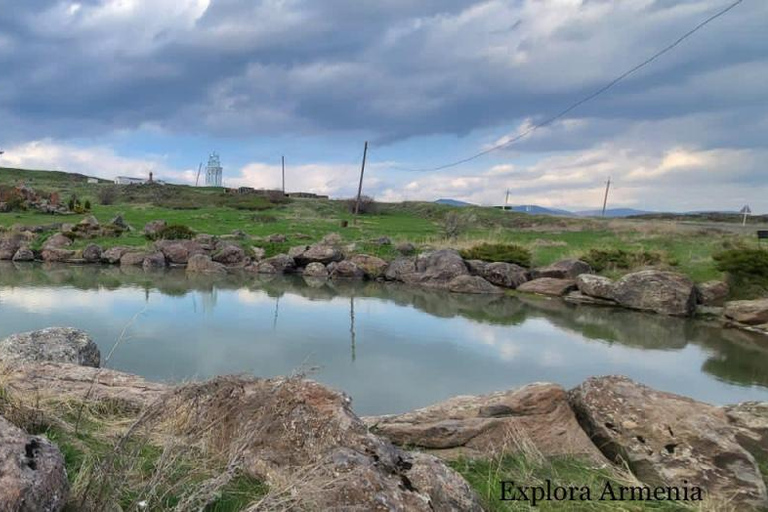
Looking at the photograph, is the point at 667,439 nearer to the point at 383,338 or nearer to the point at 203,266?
the point at 383,338

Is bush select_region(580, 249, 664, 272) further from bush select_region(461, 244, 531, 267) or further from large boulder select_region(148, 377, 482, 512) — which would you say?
large boulder select_region(148, 377, 482, 512)

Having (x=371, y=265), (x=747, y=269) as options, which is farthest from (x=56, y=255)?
(x=747, y=269)

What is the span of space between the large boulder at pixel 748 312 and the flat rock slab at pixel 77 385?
16310 millimetres

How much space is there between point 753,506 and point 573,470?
1248 millimetres

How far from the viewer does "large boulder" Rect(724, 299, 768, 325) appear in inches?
599

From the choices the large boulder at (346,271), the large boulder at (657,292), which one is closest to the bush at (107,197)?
the large boulder at (346,271)

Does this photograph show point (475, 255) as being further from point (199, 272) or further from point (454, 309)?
Result: point (199, 272)

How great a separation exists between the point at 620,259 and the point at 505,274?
4822mm

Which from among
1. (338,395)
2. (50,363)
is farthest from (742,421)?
(50,363)

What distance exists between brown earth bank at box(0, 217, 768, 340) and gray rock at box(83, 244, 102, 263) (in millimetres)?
41

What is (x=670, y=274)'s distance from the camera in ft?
57.7

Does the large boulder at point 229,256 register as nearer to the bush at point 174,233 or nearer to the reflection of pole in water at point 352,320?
the bush at point 174,233

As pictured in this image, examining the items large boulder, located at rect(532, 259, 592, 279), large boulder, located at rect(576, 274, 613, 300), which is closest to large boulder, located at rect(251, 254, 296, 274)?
large boulder, located at rect(532, 259, 592, 279)

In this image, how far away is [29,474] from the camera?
2330 mm
